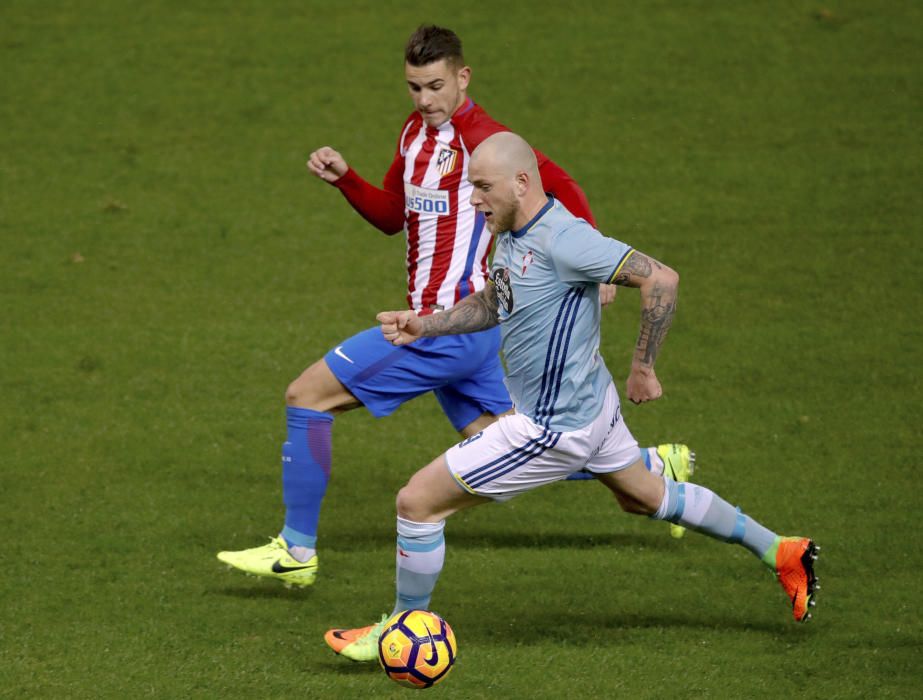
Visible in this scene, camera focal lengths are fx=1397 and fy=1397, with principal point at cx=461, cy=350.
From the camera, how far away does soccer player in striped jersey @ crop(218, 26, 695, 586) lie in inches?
246

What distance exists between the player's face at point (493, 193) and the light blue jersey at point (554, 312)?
0.30 feet

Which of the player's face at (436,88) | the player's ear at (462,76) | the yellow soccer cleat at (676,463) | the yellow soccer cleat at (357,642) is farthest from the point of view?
the yellow soccer cleat at (676,463)

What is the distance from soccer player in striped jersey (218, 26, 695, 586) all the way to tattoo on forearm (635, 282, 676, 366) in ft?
4.30

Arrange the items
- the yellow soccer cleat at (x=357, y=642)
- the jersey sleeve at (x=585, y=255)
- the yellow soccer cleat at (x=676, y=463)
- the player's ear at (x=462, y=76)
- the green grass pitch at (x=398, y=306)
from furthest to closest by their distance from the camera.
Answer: the yellow soccer cleat at (x=676, y=463) < the player's ear at (x=462, y=76) < the green grass pitch at (x=398, y=306) < the yellow soccer cleat at (x=357, y=642) < the jersey sleeve at (x=585, y=255)

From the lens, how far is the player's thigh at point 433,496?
538 cm

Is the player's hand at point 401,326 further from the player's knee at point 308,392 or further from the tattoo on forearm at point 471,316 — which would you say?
the player's knee at point 308,392

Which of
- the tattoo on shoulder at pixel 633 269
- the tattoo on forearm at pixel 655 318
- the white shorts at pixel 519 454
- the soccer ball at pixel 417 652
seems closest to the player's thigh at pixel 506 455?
the white shorts at pixel 519 454

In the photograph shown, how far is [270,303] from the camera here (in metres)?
9.80

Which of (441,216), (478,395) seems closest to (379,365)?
(478,395)

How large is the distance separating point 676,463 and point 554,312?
6.27ft

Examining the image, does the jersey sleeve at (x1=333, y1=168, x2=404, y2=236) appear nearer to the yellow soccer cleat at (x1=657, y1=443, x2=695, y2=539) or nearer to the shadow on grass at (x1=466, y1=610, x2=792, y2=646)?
the yellow soccer cleat at (x1=657, y1=443, x2=695, y2=539)

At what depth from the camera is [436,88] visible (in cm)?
615

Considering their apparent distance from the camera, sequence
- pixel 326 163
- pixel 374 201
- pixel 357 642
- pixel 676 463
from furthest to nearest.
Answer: pixel 676 463
pixel 374 201
pixel 326 163
pixel 357 642

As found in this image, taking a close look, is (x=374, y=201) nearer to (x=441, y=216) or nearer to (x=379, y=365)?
(x=441, y=216)
